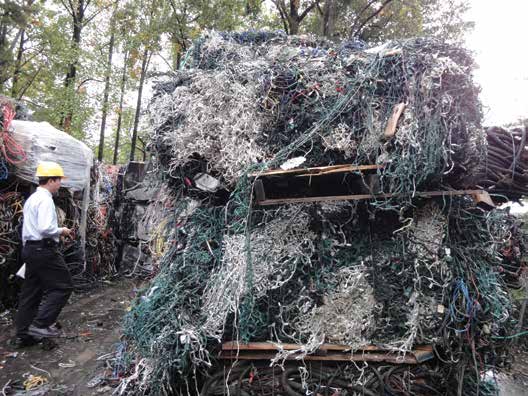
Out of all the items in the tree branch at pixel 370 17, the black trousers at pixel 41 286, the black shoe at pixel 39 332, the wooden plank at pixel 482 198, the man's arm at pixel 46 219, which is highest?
the tree branch at pixel 370 17

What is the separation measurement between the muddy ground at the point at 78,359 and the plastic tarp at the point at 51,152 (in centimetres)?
216

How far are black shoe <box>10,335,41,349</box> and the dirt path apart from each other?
6 cm

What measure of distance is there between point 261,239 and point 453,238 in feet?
5.54

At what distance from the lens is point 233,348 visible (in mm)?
3094

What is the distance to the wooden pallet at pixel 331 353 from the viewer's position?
3021 mm

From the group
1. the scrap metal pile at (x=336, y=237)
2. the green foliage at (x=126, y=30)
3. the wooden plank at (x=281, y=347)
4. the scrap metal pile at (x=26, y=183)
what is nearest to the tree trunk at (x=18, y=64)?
the green foliage at (x=126, y=30)

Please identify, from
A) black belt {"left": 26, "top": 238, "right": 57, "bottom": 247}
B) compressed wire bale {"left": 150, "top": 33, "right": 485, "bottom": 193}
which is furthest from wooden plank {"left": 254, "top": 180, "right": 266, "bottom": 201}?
black belt {"left": 26, "top": 238, "right": 57, "bottom": 247}

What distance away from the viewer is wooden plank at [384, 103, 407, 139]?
3.02 meters

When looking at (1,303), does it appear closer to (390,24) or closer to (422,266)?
(422,266)

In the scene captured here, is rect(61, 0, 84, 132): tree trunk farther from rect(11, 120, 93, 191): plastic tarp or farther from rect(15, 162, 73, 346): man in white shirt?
rect(15, 162, 73, 346): man in white shirt

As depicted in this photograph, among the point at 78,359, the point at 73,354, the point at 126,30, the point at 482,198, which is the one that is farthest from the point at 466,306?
the point at 126,30

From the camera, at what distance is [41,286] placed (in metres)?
4.67

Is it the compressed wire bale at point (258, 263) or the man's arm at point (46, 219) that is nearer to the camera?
the compressed wire bale at point (258, 263)

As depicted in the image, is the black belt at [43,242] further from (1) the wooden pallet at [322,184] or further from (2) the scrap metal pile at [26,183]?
(1) the wooden pallet at [322,184]
